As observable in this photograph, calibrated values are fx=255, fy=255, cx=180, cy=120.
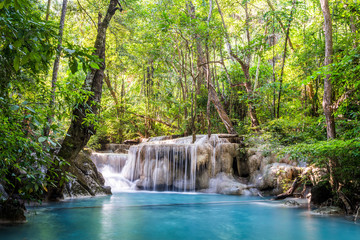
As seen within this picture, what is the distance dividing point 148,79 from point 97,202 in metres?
11.4

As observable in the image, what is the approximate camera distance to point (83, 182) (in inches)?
317

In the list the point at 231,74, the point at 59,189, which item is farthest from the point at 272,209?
the point at 231,74

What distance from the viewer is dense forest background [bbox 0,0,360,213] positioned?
2324 mm

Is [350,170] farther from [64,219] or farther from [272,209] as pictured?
[64,219]

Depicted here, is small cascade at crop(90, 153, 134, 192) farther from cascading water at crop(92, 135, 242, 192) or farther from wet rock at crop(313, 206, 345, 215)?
wet rock at crop(313, 206, 345, 215)

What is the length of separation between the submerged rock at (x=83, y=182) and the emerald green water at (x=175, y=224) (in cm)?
101

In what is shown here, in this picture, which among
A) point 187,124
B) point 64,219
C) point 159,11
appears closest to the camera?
point 64,219

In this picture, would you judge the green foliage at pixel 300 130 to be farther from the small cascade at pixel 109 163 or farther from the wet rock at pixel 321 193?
the small cascade at pixel 109 163

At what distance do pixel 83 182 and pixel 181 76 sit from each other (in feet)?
25.1

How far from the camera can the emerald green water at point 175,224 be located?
13.7ft

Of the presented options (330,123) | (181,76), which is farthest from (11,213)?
(181,76)

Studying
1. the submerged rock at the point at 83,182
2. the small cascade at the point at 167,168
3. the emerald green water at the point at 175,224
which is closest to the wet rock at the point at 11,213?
the emerald green water at the point at 175,224

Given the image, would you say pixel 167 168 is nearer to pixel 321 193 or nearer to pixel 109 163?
pixel 109 163

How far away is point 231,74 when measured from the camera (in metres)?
14.8
